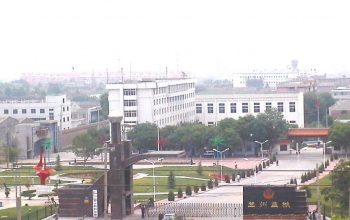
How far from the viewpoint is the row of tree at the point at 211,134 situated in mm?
30938

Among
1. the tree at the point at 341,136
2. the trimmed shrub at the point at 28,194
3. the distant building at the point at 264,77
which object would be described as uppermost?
the distant building at the point at 264,77

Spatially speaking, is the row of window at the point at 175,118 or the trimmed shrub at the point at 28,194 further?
the row of window at the point at 175,118

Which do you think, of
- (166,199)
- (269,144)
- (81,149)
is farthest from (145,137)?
(166,199)

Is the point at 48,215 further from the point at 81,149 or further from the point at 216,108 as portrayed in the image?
the point at 216,108

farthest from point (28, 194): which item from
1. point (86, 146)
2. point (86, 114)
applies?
point (86, 114)

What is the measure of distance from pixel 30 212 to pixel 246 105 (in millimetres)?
21150

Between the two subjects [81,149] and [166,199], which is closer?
[166,199]

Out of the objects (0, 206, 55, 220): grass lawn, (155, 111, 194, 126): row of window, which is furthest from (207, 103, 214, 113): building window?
(0, 206, 55, 220): grass lawn

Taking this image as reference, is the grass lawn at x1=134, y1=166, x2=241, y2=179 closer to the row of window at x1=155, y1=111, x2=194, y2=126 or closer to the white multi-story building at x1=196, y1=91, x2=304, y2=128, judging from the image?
the row of window at x1=155, y1=111, x2=194, y2=126

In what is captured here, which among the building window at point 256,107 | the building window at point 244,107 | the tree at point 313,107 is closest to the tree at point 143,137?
the building window at point 244,107

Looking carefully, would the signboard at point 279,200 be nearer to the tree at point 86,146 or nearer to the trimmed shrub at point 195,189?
the trimmed shrub at point 195,189

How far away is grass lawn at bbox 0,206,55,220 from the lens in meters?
18.5

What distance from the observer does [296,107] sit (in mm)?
38406

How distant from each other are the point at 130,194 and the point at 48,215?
6.75ft
